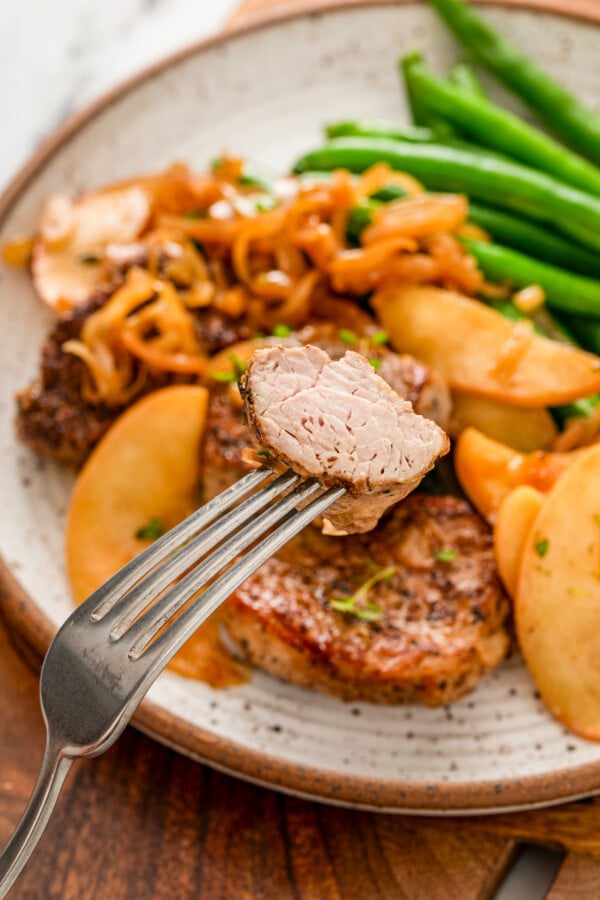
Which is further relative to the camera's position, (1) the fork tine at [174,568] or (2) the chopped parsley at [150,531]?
(2) the chopped parsley at [150,531]

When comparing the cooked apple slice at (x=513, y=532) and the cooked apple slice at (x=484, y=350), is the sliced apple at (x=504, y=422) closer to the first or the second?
the cooked apple slice at (x=484, y=350)

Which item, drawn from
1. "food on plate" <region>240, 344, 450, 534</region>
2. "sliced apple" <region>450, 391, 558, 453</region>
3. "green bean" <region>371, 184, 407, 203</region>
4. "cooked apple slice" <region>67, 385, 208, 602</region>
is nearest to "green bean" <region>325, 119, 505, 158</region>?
"green bean" <region>371, 184, 407, 203</region>

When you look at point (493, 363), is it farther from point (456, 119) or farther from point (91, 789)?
point (91, 789)

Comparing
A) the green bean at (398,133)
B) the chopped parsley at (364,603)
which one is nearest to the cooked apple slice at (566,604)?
the chopped parsley at (364,603)

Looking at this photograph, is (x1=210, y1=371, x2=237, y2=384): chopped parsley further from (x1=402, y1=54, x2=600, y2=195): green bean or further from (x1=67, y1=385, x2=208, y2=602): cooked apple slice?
(x1=402, y1=54, x2=600, y2=195): green bean

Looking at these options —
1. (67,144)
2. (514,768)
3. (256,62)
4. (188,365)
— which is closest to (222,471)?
(188,365)

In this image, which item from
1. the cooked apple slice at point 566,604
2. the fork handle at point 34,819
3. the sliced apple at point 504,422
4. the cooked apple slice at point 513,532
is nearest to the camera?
the fork handle at point 34,819

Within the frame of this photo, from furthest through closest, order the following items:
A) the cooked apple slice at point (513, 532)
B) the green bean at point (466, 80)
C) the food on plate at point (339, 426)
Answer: the green bean at point (466, 80), the cooked apple slice at point (513, 532), the food on plate at point (339, 426)
